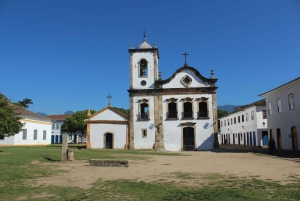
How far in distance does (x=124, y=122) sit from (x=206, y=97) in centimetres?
936

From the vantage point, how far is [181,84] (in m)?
29.0

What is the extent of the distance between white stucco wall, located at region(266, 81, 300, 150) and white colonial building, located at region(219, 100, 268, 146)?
774 centimetres

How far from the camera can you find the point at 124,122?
29.0m

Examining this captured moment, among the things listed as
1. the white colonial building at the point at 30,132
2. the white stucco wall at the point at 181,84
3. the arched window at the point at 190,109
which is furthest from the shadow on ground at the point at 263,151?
the white colonial building at the point at 30,132

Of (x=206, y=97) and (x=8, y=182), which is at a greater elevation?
(x=206, y=97)

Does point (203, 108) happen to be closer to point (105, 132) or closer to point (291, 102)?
point (291, 102)

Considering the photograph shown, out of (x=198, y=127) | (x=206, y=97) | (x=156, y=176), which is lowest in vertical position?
(x=156, y=176)

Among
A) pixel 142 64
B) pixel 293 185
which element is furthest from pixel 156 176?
pixel 142 64

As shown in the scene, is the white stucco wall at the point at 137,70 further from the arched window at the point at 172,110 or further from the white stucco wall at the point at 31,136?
the white stucco wall at the point at 31,136

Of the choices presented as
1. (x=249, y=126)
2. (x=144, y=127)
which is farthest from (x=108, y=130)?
(x=249, y=126)

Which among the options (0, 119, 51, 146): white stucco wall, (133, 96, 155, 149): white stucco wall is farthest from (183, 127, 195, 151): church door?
(0, 119, 51, 146): white stucco wall

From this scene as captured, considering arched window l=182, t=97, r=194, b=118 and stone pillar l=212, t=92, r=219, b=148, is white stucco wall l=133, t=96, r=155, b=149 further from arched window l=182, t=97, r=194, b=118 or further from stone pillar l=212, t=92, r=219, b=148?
stone pillar l=212, t=92, r=219, b=148

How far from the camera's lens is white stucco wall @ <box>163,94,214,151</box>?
27938 mm

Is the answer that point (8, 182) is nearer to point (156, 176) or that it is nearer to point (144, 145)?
point (156, 176)
